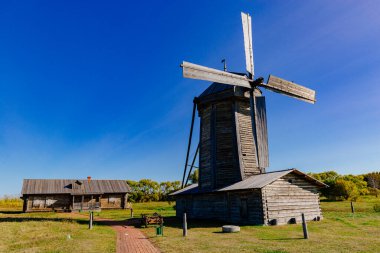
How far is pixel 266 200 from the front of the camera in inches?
730

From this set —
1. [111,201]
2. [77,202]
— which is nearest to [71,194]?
[77,202]

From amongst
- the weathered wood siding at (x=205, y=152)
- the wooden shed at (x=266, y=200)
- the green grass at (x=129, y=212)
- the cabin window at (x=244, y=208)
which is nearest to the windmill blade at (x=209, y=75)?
the weathered wood siding at (x=205, y=152)

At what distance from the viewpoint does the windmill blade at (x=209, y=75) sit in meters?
17.9

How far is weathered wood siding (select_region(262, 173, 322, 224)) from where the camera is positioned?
18.7m

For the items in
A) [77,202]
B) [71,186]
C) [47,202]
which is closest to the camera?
[47,202]

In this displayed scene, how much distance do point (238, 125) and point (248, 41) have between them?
25.9 ft

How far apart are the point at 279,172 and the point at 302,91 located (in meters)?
8.56

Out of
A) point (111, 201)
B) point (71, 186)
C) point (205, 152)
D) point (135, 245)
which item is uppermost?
point (205, 152)

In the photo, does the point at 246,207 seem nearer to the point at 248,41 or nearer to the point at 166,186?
the point at 248,41

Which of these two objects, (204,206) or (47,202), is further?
(47,202)

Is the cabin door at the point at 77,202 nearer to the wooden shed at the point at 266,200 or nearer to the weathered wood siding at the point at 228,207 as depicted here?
the weathered wood siding at the point at 228,207

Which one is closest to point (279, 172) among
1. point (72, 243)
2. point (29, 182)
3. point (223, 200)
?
point (223, 200)

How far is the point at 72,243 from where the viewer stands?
11.9 metres

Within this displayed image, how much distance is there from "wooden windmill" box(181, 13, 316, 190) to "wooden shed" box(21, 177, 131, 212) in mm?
24060
